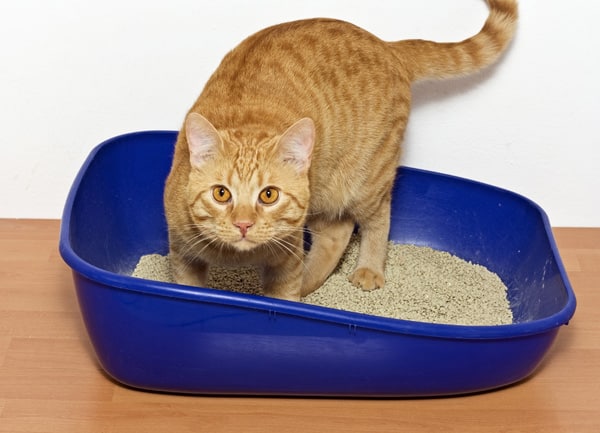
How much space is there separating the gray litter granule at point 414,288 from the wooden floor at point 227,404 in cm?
23

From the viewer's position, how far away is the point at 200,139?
187cm

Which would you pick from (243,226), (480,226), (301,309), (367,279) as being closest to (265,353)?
(301,309)

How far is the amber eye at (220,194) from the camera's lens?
1905 millimetres

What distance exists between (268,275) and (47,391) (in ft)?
1.96

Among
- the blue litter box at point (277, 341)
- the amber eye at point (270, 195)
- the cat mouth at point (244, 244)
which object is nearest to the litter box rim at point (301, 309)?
the blue litter box at point (277, 341)

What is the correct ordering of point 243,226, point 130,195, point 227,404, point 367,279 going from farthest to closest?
1. point 130,195
2. point 367,279
3. point 227,404
4. point 243,226

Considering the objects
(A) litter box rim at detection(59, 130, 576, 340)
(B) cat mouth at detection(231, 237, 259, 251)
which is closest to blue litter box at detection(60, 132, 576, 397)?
(A) litter box rim at detection(59, 130, 576, 340)

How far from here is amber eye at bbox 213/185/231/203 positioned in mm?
1905

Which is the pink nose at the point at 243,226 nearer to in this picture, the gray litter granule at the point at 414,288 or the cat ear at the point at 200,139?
the cat ear at the point at 200,139

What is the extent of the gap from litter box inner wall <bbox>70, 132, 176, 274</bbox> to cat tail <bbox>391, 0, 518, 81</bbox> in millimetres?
753

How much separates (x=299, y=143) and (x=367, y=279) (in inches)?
28.0

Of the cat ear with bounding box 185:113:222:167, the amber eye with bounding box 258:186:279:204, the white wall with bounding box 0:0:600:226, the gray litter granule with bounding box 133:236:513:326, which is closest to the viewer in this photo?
the cat ear with bounding box 185:113:222:167

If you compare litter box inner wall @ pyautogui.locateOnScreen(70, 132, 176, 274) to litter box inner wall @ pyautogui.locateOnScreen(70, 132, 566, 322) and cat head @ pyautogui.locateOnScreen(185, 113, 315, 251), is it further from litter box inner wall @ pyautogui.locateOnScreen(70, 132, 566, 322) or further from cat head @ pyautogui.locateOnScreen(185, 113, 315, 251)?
cat head @ pyautogui.locateOnScreen(185, 113, 315, 251)

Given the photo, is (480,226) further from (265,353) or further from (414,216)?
(265,353)
